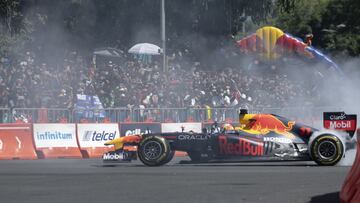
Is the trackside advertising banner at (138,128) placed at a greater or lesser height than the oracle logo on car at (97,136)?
greater

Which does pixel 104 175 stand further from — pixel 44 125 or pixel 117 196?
pixel 44 125

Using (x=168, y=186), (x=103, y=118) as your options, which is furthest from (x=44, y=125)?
(x=168, y=186)

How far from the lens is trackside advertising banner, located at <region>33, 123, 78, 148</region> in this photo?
21392 mm

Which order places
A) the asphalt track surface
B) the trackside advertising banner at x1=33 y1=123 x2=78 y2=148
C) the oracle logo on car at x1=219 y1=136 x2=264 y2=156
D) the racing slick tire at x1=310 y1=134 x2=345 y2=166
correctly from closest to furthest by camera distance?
the asphalt track surface
the racing slick tire at x1=310 y1=134 x2=345 y2=166
the oracle logo on car at x1=219 y1=136 x2=264 y2=156
the trackside advertising banner at x1=33 y1=123 x2=78 y2=148

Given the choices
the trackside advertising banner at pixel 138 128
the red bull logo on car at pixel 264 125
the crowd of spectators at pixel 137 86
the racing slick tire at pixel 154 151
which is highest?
the crowd of spectators at pixel 137 86

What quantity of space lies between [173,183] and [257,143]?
4.01 metres

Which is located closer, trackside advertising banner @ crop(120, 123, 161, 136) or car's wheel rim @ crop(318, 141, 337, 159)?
car's wheel rim @ crop(318, 141, 337, 159)

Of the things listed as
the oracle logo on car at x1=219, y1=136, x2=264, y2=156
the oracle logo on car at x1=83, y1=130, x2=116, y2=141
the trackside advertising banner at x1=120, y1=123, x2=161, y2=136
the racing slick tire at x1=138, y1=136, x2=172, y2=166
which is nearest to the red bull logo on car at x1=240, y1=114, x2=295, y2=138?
the oracle logo on car at x1=219, y1=136, x2=264, y2=156

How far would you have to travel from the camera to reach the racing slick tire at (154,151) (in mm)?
16234

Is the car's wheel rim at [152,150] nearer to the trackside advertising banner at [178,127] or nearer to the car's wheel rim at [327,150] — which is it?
the car's wheel rim at [327,150]

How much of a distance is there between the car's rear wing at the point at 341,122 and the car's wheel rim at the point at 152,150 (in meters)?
3.40

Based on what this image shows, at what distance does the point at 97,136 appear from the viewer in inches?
878

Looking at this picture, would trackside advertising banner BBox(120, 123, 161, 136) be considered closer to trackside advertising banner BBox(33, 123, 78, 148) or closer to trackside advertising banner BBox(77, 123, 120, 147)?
trackside advertising banner BBox(77, 123, 120, 147)

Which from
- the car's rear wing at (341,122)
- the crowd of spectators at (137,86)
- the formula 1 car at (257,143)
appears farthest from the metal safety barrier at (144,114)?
the car's rear wing at (341,122)
